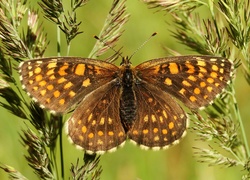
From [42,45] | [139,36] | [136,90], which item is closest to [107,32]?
[42,45]

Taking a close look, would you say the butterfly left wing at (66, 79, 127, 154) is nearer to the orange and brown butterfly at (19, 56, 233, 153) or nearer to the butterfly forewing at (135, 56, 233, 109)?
the orange and brown butterfly at (19, 56, 233, 153)

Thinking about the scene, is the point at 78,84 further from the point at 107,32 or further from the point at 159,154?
the point at 159,154

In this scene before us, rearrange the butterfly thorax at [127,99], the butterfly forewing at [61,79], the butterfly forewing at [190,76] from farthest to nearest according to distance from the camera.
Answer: the butterfly thorax at [127,99]
the butterfly forewing at [190,76]
the butterfly forewing at [61,79]

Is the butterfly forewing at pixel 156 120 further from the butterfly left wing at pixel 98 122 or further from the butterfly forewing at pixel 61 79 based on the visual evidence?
the butterfly forewing at pixel 61 79

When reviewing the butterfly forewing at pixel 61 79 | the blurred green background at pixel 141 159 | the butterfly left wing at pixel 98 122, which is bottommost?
the blurred green background at pixel 141 159

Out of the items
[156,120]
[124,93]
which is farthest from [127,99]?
[156,120]

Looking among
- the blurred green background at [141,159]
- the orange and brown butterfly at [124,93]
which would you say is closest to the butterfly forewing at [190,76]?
the orange and brown butterfly at [124,93]

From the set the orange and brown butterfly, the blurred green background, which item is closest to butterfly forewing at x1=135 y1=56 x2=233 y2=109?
the orange and brown butterfly

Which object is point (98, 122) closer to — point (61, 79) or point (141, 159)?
point (61, 79)
